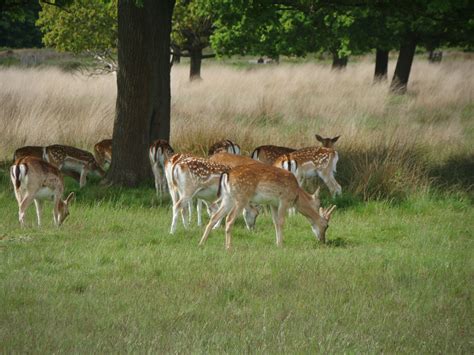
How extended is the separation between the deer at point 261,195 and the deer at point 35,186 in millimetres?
2255

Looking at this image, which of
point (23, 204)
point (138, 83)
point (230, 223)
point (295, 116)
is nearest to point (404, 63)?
point (295, 116)

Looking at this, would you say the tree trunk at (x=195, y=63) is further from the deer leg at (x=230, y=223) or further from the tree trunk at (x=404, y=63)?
the deer leg at (x=230, y=223)

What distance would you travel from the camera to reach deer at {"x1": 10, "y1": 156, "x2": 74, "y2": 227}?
1130 centimetres

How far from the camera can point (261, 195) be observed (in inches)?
404

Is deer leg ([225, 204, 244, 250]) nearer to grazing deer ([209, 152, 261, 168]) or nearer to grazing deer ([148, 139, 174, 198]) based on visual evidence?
grazing deer ([209, 152, 261, 168])

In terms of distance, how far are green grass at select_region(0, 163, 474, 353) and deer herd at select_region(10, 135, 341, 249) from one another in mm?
284

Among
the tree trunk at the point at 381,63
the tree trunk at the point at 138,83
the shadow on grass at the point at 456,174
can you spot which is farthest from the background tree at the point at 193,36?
the tree trunk at the point at 138,83

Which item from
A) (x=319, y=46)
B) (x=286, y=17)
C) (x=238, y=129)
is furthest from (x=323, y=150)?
(x=319, y=46)

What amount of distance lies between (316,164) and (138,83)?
3061mm

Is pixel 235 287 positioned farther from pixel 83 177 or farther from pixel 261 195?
pixel 83 177

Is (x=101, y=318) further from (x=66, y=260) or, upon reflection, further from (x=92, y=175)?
(x=92, y=175)

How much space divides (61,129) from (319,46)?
1184 cm

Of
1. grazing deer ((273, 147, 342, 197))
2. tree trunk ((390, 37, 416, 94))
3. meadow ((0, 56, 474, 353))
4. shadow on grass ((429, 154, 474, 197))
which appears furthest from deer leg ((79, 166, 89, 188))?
tree trunk ((390, 37, 416, 94))

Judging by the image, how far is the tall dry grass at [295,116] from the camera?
15.4 metres
